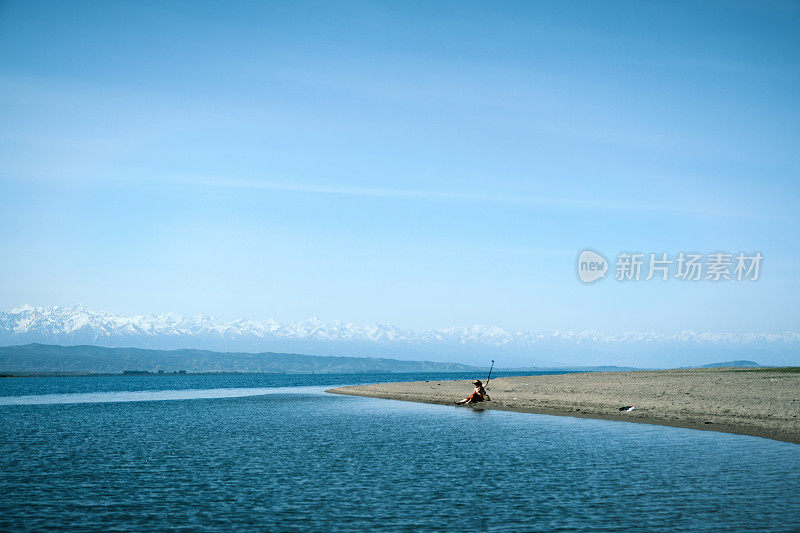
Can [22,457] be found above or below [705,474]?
below

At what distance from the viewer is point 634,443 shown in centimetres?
3272

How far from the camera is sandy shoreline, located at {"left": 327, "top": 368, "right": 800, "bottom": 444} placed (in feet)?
121

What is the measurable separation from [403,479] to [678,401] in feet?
102

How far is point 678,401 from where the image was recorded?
156 feet

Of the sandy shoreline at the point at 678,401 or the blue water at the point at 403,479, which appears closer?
the blue water at the point at 403,479

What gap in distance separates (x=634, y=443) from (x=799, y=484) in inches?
445

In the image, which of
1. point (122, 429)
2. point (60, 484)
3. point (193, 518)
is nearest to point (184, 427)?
point (122, 429)

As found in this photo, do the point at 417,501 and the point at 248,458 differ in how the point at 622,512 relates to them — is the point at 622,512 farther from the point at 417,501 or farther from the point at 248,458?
the point at 248,458

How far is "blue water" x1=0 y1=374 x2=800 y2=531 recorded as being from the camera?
18266mm

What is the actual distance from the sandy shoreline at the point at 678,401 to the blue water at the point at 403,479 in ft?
8.94

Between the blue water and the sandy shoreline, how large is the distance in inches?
107

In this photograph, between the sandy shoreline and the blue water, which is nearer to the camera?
the blue water

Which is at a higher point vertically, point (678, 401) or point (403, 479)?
point (678, 401)

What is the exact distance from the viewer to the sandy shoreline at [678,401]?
36.8m
